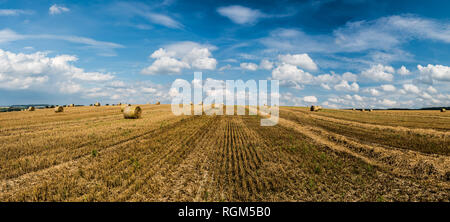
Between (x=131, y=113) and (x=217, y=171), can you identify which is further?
(x=131, y=113)

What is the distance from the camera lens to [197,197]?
603 cm

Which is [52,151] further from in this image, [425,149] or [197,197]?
[425,149]

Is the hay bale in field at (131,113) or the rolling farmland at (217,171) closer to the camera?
the rolling farmland at (217,171)

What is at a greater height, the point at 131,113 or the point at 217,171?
the point at 131,113

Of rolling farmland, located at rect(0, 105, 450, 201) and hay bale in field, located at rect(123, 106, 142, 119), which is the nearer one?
rolling farmland, located at rect(0, 105, 450, 201)

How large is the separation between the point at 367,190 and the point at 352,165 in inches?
109

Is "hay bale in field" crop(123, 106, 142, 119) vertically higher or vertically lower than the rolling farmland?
higher

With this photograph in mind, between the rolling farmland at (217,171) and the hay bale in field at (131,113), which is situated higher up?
the hay bale in field at (131,113)

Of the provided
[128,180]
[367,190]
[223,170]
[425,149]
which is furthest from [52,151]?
[425,149]

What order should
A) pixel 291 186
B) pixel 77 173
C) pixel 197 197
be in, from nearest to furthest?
pixel 197 197
pixel 291 186
pixel 77 173

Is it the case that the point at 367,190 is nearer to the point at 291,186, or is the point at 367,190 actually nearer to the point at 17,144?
the point at 291,186

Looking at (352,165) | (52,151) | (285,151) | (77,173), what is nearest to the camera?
(77,173)

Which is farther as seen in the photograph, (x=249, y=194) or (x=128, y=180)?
(x=128, y=180)

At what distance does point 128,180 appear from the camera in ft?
23.1
